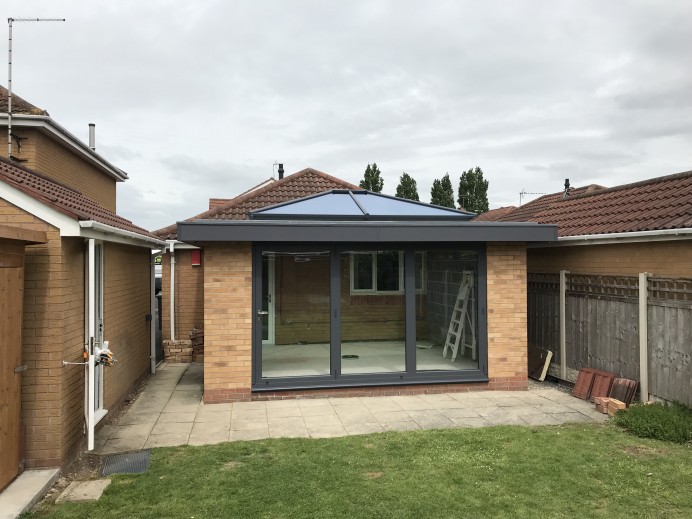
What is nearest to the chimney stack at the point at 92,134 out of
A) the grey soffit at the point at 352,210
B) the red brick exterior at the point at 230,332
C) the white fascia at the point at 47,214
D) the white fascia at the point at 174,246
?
the white fascia at the point at 174,246

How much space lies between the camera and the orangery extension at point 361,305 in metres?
7.77

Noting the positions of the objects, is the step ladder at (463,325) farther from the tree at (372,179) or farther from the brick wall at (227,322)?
the tree at (372,179)

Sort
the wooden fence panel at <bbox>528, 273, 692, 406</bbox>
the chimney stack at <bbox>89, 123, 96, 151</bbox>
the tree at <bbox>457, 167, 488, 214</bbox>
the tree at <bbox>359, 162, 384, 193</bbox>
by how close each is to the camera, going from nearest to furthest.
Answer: the wooden fence panel at <bbox>528, 273, 692, 406</bbox> < the chimney stack at <bbox>89, 123, 96, 151</bbox> < the tree at <bbox>359, 162, 384, 193</bbox> < the tree at <bbox>457, 167, 488, 214</bbox>

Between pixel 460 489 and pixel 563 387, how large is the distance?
4976 mm

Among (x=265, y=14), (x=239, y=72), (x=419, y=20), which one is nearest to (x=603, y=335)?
(x=419, y=20)

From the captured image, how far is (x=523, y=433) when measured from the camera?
6.25 meters

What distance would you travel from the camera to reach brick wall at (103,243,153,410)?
7211mm

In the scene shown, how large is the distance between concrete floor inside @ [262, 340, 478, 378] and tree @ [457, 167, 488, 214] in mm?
30488

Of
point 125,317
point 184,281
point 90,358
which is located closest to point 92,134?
point 184,281

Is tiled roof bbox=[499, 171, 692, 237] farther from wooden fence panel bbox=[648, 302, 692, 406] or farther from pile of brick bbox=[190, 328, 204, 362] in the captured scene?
pile of brick bbox=[190, 328, 204, 362]

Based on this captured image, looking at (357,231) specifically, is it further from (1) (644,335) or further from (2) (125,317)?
(1) (644,335)

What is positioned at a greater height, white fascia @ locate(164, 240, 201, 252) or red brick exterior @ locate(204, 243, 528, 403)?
white fascia @ locate(164, 240, 201, 252)

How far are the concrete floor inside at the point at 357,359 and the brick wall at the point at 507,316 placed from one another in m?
0.45

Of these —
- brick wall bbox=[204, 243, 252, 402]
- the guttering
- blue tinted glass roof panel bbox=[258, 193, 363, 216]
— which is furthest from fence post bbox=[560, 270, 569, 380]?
the guttering
